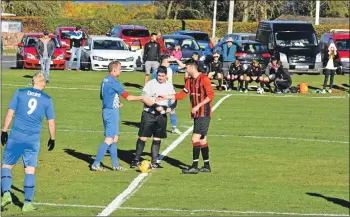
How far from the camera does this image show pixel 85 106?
93.3 feet

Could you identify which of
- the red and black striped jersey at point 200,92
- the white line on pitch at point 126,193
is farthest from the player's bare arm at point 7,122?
the red and black striped jersey at point 200,92

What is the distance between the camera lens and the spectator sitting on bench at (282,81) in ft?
114

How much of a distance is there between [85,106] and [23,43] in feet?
50.0

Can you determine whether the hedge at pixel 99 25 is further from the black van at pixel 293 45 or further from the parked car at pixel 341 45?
the black van at pixel 293 45

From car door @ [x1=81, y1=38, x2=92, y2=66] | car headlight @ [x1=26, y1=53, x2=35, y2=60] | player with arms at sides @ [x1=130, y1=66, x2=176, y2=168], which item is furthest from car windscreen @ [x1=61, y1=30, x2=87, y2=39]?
player with arms at sides @ [x1=130, y1=66, x2=176, y2=168]

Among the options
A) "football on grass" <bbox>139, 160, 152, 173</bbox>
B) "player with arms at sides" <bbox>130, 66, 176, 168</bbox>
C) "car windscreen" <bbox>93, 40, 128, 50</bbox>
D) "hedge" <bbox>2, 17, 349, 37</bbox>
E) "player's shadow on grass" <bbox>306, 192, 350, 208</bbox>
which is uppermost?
"player with arms at sides" <bbox>130, 66, 176, 168</bbox>

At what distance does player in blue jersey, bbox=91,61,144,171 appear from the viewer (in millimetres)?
16422

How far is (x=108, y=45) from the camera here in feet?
141

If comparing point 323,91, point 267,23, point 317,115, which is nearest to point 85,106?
point 317,115

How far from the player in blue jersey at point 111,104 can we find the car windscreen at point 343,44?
30347 mm

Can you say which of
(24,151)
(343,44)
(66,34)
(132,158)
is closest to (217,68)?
(343,44)

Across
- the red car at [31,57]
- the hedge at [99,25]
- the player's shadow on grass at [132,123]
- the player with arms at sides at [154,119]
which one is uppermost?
the player with arms at sides at [154,119]

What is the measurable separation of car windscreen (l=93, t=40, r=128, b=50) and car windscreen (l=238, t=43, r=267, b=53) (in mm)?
5089

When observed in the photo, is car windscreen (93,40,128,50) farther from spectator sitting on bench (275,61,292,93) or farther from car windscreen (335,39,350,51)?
car windscreen (335,39,350,51)
